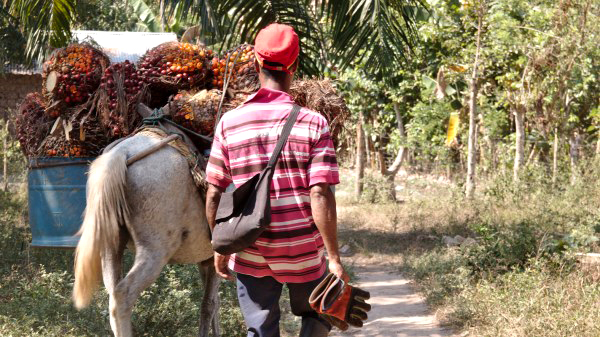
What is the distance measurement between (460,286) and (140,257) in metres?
3.07

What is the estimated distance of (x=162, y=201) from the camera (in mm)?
4285

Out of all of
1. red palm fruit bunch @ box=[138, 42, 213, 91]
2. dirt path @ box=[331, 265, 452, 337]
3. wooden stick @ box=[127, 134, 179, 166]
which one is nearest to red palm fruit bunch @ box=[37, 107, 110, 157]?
red palm fruit bunch @ box=[138, 42, 213, 91]

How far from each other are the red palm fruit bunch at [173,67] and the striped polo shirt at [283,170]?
179 centimetres

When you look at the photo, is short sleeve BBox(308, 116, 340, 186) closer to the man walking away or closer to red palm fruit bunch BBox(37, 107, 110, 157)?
the man walking away

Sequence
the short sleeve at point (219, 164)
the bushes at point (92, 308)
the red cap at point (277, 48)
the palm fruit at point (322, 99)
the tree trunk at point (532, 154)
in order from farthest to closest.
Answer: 1. the tree trunk at point (532, 154)
2. the bushes at point (92, 308)
3. the palm fruit at point (322, 99)
4. the short sleeve at point (219, 164)
5. the red cap at point (277, 48)

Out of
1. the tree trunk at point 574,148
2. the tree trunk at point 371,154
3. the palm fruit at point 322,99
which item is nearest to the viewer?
the palm fruit at point 322,99

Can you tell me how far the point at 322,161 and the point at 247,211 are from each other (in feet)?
1.24

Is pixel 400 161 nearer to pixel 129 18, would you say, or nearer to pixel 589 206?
pixel 589 206

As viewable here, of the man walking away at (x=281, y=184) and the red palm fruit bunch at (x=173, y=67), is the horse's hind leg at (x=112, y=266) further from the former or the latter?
the man walking away at (x=281, y=184)

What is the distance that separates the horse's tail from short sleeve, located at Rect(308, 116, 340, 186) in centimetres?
149

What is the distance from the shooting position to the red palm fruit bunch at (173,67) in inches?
194

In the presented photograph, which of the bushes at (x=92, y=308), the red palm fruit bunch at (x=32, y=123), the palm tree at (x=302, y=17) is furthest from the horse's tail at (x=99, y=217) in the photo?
the palm tree at (x=302, y=17)

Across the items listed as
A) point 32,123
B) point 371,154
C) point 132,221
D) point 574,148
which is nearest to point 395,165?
point 574,148

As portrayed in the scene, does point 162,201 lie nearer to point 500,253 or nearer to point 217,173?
point 217,173
